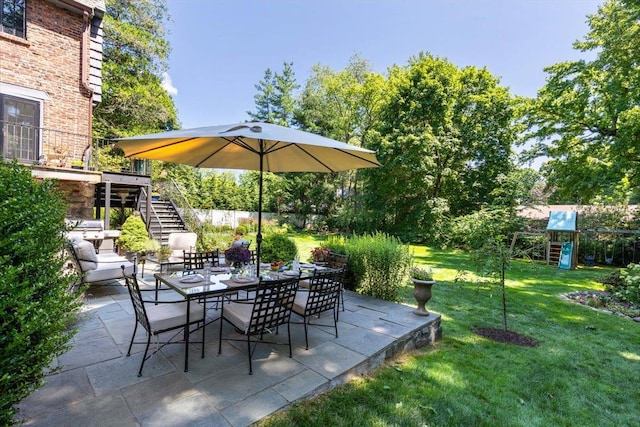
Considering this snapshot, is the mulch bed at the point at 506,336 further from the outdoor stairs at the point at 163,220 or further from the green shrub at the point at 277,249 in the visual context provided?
the outdoor stairs at the point at 163,220

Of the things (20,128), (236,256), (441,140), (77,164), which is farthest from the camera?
(441,140)

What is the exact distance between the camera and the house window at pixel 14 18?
711 cm

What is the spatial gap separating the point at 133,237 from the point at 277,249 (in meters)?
4.44

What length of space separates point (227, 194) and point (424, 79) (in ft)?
44.6

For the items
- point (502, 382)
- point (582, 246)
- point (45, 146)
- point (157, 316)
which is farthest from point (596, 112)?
point (45, 146)

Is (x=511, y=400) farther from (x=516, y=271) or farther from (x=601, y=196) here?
(x=601, y=196)

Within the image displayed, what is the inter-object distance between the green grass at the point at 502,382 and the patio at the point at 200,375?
0.18 metres

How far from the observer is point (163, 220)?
33.5 feet

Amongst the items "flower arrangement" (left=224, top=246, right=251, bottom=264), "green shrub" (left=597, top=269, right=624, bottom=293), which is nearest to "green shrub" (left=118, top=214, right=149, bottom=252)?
"flower arrangement" (left=224, top=246, right=251, bottom=264)

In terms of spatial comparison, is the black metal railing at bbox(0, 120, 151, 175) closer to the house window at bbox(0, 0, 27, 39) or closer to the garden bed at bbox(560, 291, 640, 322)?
the house window at bbox(0, 0, 27, 39)

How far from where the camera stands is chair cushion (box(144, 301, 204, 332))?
2693mm

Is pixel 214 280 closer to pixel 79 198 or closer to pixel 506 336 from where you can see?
pixel 506 336

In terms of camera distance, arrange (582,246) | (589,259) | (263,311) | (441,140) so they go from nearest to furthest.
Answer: (263,311) → (589,259) → (582,246) → (441,140)

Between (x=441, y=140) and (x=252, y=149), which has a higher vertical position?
(x=441, y=140)
